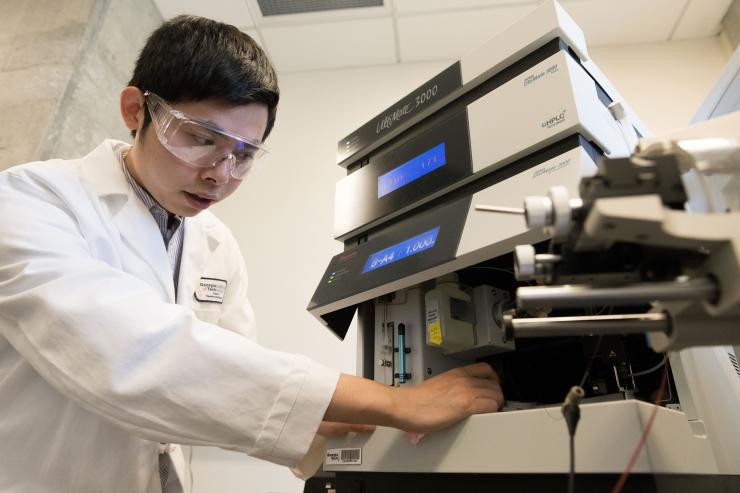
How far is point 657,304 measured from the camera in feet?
1.42

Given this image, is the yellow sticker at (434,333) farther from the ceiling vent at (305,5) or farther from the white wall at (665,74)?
the ceiling vent at (305,5)

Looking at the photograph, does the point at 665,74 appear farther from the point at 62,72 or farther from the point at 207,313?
the point at 62,72

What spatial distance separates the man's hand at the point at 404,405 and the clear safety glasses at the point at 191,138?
52 centimetres

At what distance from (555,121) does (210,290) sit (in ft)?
2.97

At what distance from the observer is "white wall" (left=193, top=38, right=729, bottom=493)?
1979 millimetres

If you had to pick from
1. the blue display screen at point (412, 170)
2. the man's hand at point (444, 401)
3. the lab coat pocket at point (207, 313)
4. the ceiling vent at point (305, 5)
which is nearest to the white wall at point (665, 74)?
the ceiling vent at point (305, 5)

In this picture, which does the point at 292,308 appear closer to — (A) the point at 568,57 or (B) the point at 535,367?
(B) the point at 535,367

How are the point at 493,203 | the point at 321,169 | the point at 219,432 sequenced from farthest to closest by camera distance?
the point at 321,169
the point at 493,203
the point at 219,432

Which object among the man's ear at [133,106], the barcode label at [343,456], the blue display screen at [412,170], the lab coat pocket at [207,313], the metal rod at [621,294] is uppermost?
the man's ear at [133,106]

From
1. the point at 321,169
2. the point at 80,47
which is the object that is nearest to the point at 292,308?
the point at 321,169

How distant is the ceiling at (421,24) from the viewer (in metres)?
2.25

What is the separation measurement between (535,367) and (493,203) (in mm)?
393

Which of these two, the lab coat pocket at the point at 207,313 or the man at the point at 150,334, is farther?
the lab coat pocket at the point at 207,313

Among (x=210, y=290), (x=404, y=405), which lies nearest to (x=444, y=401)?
(x=404, y=405)
